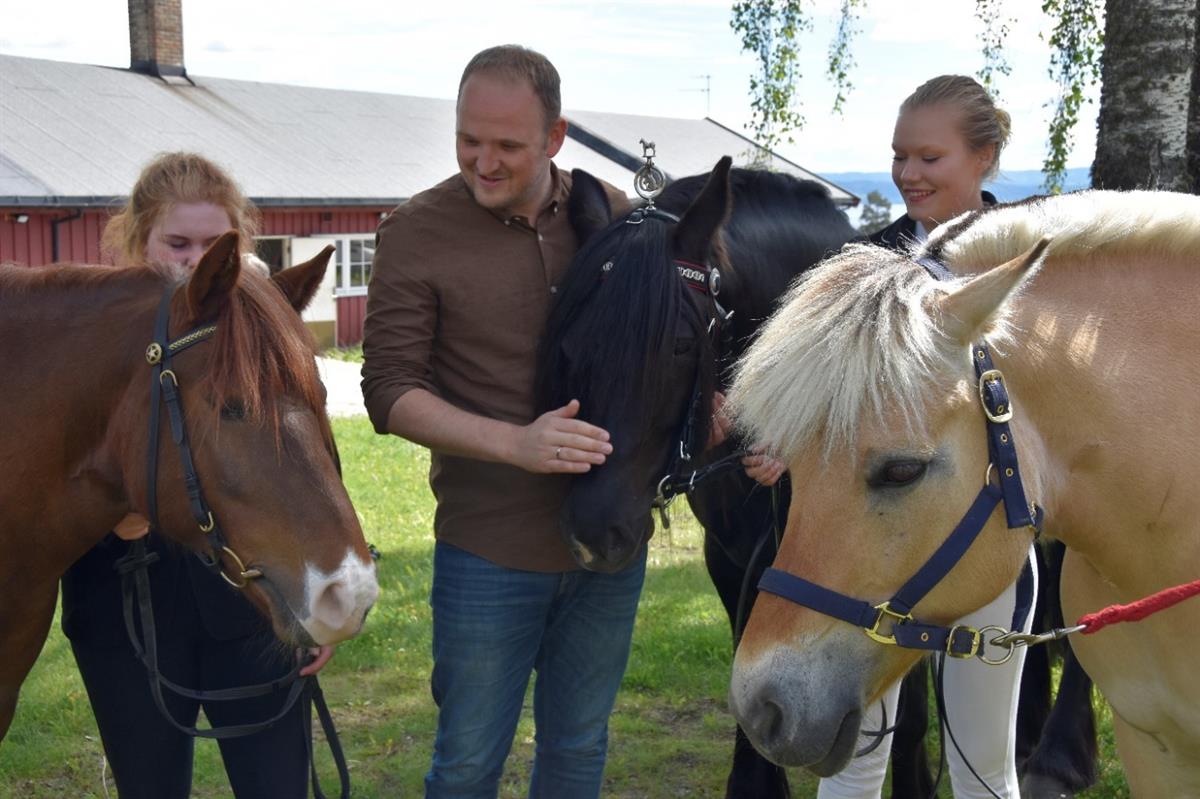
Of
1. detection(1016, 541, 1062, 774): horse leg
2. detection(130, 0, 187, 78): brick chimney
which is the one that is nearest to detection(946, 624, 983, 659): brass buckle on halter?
detection(1016, 541, 1062, 774): horse leg

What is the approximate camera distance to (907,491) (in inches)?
76.5

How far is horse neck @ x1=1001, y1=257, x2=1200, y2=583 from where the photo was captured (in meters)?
2.05

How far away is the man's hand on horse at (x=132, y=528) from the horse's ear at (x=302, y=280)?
0.58m

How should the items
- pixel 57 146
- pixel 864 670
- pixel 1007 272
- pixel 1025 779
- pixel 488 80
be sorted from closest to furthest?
pixel 1007 272 < pixel 864 670 < pixel 488 80 < pixel 1025 779 < pixel 57 146

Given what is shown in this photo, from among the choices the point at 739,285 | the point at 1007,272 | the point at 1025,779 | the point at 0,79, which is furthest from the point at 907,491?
the point at 0,79

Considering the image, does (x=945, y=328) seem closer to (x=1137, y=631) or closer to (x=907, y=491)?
(x=907, y=491)

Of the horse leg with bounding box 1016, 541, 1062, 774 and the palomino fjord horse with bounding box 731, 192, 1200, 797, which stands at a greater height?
the palomino fjord horse with bounding box 731, 192, 1200, 797

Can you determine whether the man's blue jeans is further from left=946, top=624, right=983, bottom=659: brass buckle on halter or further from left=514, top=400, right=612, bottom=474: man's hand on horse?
left=946, top=624, right=983, bottom=659: brass buckle on halter

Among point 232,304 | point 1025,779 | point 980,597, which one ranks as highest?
point 232,304

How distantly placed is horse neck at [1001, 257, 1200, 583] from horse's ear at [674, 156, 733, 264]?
38.5 inches

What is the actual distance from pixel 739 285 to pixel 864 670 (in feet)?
4.66

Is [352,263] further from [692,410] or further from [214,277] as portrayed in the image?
[214,277]

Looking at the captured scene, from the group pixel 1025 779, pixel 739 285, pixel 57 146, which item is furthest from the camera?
pixel 57 146

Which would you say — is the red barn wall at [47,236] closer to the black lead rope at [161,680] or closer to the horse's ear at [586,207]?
the horse's ear at [586,207]
